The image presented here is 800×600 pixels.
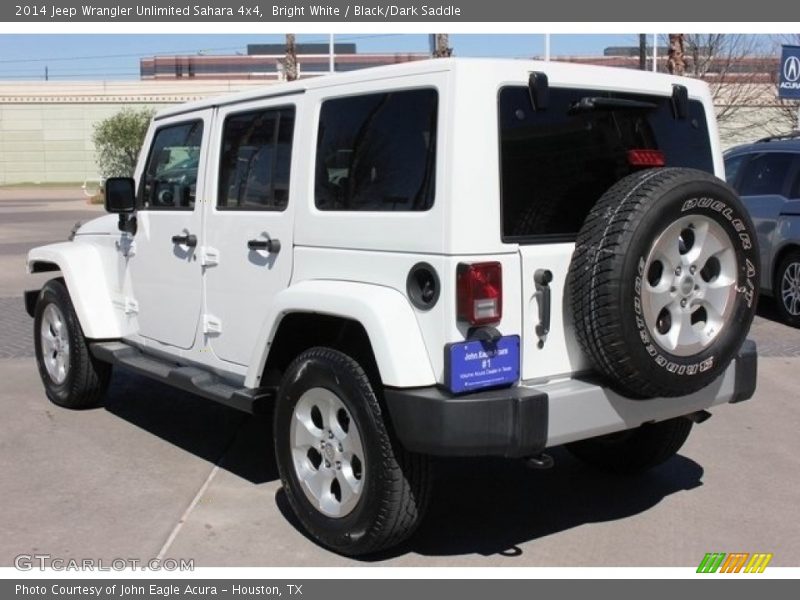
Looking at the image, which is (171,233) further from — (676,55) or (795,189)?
(676,55)

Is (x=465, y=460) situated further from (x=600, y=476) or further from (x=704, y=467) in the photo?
(x=704, y=467)

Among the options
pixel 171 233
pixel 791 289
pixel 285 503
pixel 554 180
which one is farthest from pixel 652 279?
pixel 791 289

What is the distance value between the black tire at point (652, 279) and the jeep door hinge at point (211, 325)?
2050 millimetres

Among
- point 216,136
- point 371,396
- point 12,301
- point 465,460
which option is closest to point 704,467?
point 465,460

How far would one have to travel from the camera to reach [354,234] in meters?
3.98

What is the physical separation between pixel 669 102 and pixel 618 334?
1.39m

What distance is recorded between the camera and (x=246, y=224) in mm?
4660

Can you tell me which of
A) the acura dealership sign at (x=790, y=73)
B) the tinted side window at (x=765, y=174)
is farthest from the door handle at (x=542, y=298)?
the acura dealership sign at (x=790, y=73)

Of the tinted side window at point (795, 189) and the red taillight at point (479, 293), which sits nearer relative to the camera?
the red taillight at point (479, 293)

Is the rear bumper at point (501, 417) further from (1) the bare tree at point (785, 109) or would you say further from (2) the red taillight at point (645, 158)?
(1) the bare tree at point (785, 109)

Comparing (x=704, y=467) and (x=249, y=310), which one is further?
(x=704, y=467)

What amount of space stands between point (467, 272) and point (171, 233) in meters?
2.41

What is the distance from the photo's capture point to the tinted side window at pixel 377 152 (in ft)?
12.3

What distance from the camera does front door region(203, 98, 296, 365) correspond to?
4.46 m
